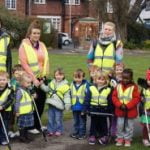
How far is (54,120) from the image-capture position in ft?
31.2

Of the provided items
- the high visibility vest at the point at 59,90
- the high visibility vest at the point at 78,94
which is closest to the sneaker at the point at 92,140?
the high visibility vest at the point at 78,94

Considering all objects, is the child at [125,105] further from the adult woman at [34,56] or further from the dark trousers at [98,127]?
the adult woman at [34,56]

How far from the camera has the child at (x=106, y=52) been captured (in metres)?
9.11

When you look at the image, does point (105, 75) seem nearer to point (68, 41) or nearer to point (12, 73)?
point (12, 73)

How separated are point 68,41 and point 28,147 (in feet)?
177

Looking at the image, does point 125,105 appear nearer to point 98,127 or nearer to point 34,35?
point 98,127

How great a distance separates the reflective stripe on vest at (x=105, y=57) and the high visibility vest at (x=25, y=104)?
1.41 m

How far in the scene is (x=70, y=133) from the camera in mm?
9648

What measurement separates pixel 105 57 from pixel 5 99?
1975 mm

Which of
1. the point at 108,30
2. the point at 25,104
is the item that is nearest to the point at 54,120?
the point at 25,104

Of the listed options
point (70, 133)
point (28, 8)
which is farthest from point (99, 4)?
point (70, 133)

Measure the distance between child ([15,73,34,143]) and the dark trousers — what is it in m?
1.08

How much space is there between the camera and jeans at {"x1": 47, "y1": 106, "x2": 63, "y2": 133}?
9441 mm

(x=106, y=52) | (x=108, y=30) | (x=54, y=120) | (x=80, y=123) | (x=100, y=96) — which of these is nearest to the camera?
(x=100, y=96)
